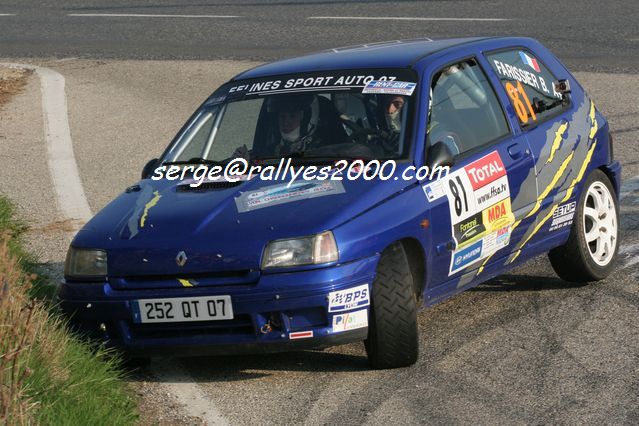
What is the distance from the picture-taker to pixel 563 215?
801 centimetres

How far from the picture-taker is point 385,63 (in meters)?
7.61

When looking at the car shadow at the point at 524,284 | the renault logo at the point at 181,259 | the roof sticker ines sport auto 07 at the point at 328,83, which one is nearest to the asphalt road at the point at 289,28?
the car shadow at the point at 524,284

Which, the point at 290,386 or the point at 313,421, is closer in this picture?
the point at 313,421

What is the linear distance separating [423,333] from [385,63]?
1614mm

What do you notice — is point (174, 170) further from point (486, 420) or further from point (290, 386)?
point (486, 420)

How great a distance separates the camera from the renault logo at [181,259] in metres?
6.27

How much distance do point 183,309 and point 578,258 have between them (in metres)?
2.92

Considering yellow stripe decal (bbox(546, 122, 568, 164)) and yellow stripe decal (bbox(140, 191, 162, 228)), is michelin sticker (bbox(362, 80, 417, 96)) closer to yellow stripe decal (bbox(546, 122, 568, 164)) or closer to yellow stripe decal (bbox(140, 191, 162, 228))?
yellow stripe decal (bbox(546, 122, 568, 164))

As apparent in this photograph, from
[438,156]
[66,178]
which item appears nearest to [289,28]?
[66,178]

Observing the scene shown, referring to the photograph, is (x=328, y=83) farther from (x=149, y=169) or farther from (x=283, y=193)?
(x=149, y=169)

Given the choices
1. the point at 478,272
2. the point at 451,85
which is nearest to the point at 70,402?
the point at 478,272

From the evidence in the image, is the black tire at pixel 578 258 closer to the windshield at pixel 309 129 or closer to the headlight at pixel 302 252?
the windshield at pixel 309 129

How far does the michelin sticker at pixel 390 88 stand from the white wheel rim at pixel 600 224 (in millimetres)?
1621

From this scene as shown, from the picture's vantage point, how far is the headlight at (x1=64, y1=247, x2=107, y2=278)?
652 centimetres
